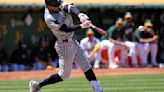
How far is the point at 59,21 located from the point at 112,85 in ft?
10.1

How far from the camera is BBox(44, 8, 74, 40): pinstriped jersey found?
871 cm

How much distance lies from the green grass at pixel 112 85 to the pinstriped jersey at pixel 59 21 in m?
1.90

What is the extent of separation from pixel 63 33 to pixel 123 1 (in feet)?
36.7

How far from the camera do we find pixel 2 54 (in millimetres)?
18016

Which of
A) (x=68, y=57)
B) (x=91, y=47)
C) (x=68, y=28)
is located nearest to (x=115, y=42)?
(x=91, y=47)

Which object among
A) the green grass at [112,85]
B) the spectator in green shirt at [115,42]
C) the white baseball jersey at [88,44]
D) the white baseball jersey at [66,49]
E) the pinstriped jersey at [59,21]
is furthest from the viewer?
the white baseball jersey at [88,44]

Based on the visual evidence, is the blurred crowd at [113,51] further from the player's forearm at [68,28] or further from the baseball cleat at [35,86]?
the player's forearm at [68,28]

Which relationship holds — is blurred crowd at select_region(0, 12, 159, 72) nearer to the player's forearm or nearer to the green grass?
the green grass

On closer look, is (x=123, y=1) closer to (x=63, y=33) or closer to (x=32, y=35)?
(x=32, y=35)

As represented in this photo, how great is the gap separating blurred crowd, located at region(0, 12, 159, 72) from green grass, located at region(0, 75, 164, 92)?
3504 mm

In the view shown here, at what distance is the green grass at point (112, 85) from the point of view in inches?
418

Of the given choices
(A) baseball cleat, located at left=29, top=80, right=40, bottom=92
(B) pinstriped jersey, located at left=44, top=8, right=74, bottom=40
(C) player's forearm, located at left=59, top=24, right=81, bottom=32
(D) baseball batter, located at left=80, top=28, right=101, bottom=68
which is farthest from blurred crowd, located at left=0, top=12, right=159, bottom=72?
(C) player's forearm, located at left=59, top=24, right=81, bottom=32

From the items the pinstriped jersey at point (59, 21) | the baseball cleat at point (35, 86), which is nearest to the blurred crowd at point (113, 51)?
the baseball cleat at point (35, 86)

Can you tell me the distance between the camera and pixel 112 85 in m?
11.5
